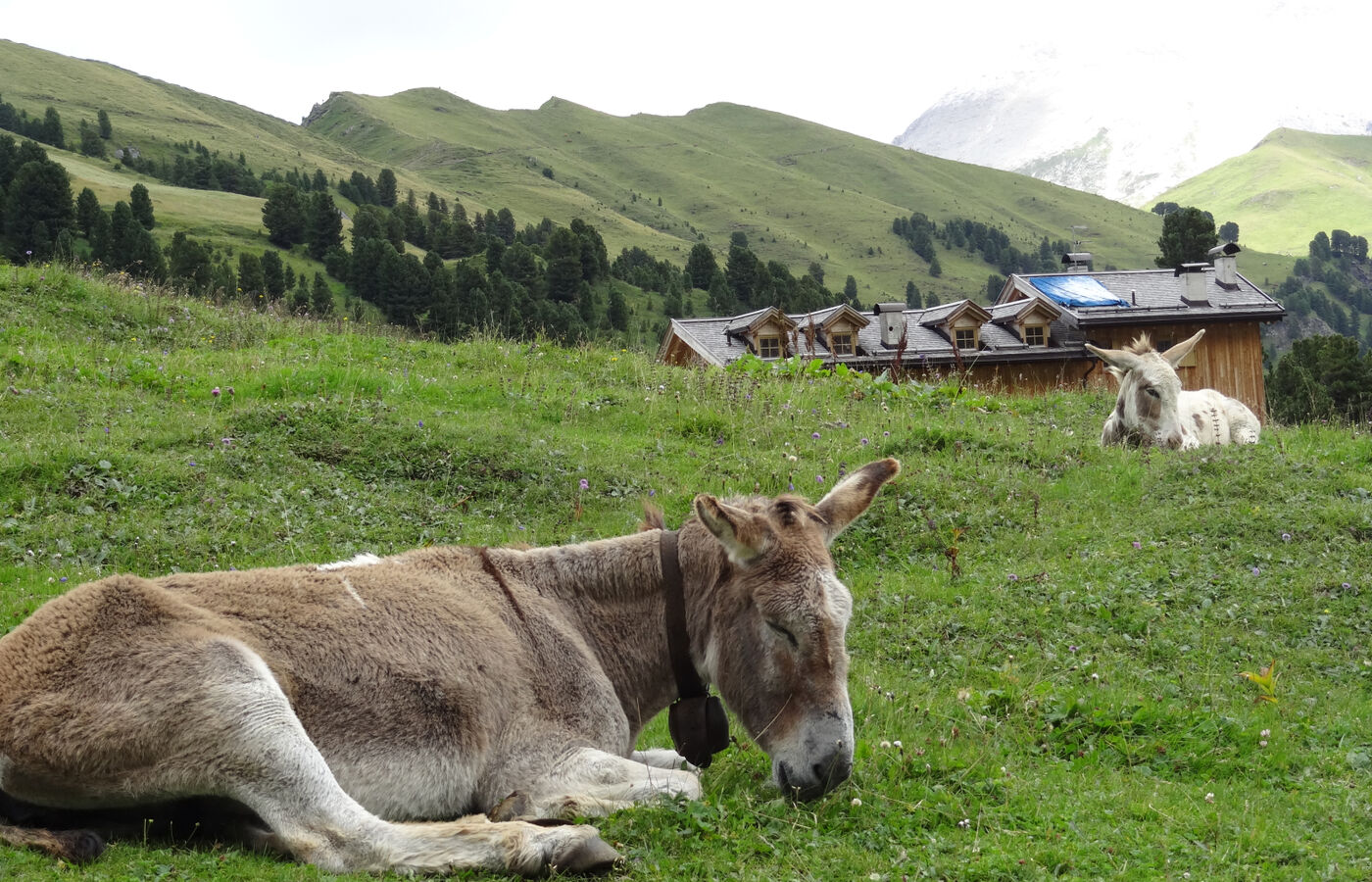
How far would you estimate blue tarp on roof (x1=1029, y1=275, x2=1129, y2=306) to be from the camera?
187ft

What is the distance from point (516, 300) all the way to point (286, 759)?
8930 cm

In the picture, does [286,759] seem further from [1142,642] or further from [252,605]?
[1142,642]

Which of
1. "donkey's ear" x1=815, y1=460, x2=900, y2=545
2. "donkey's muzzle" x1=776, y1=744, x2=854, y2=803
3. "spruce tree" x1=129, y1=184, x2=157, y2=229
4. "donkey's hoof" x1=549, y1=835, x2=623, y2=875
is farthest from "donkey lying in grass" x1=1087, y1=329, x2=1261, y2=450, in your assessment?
"spruce tree" x1=129, y1=184, x2=157, y2=229

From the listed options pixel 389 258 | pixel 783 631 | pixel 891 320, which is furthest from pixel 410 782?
pixel 389 258

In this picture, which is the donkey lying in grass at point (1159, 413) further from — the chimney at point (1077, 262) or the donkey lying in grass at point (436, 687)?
the chimney at point (1077, 262)

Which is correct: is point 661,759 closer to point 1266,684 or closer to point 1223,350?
point 1266,684

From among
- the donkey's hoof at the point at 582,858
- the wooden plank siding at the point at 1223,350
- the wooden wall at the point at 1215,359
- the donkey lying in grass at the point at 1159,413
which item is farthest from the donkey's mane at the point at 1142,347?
the wooden plank siding at the point at 1223,350

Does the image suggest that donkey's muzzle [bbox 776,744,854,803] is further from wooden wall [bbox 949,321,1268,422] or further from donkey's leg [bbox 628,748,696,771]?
wooden wall [bbox 949,321,1268,422]

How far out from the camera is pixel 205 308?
70.0 ft

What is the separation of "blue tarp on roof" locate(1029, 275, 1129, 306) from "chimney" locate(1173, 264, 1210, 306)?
3.14m

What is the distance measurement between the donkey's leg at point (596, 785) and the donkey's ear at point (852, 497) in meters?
1.58

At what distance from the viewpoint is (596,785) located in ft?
18.1

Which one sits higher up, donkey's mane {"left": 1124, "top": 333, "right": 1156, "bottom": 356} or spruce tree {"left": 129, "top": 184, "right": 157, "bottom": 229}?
spruce tree {"left": 129, "top": 184, "right": 157, "bottom": 229}

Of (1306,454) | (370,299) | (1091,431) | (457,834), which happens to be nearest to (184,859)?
(457,834)
